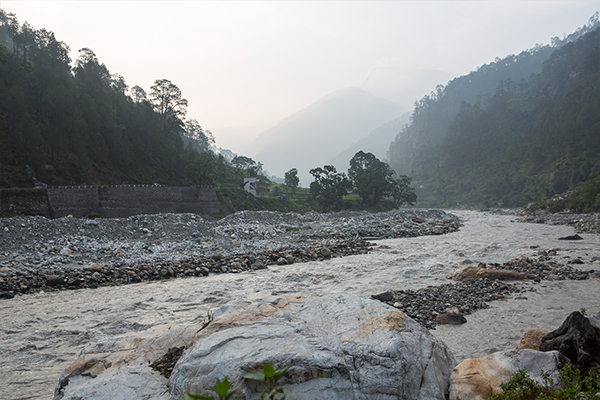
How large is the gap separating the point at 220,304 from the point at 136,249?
969 centimetres

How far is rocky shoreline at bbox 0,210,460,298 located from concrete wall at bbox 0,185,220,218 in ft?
45.4

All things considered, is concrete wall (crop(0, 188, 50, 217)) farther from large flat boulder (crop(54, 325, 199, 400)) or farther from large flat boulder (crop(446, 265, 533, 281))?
large flat boulder (crop(446, 265, 533, 281))

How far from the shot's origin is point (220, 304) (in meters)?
8.48

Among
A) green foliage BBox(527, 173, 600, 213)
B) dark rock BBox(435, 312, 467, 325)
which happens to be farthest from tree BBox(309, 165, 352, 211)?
dark rock BBox(435, 312, 467, 325)

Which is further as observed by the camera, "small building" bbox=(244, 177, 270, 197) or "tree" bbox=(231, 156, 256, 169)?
"tree" bbox=(231, 156, 256, 169)

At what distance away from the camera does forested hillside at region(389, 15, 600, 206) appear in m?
71.3

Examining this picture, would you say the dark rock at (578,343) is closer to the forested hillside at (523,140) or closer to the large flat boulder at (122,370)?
the large flat boulder at (122,370)

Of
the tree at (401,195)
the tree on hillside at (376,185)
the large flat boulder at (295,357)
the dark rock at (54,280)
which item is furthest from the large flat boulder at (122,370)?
the tree at (401,195)

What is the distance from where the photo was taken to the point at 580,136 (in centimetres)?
7106

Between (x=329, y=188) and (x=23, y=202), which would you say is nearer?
(x=23, y=202)

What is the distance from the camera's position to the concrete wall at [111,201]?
28.3 metres

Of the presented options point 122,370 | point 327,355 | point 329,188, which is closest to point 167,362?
point 122,370

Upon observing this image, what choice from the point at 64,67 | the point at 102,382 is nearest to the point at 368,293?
the point at 102,382

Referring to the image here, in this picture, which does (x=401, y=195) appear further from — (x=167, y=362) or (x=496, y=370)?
(x=167, y=362)
